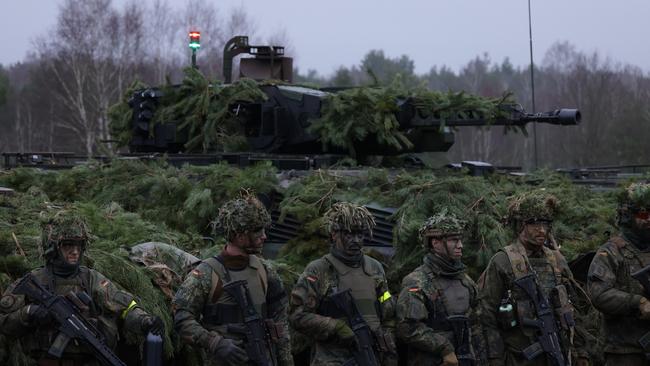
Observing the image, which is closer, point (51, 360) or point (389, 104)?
point (51, 360)

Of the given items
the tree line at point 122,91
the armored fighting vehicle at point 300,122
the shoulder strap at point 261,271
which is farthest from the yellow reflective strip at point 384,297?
the tree line at point 122,91

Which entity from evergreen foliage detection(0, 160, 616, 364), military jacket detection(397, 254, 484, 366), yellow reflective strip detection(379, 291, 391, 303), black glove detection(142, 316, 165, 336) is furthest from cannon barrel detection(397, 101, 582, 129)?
black glove detection(142, 316, 165, 336)

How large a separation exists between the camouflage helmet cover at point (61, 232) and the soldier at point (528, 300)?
2.59 m

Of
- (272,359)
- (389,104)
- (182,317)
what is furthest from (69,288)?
(389,104)

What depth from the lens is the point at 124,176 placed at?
10914mm

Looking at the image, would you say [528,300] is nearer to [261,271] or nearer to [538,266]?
[538,266]

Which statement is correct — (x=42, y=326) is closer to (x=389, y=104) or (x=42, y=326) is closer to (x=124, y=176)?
(x=124, y=176)

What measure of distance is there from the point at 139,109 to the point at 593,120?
33069 mm

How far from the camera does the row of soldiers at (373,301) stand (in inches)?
259

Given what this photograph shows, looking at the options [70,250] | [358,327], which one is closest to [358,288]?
[358,327]

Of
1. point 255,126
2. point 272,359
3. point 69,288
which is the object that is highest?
point 255,126

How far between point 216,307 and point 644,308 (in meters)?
2.83

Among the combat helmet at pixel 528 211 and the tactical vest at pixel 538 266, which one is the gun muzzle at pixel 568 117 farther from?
the tactical vest at pixel 538 266

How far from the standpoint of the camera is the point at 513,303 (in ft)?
24.2
